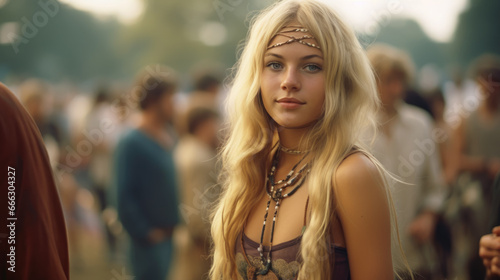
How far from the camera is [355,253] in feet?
5.44

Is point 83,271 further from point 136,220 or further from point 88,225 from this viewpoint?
point 136,220

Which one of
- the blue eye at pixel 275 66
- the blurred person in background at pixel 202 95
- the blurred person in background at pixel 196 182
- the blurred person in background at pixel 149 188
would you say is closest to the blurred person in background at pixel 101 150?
the blurred person in background at pixel 202 95

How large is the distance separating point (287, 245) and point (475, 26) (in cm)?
408

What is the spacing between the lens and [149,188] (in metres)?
4.44

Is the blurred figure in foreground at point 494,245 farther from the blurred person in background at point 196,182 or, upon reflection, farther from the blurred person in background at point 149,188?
the blurred person in background at point 149,188

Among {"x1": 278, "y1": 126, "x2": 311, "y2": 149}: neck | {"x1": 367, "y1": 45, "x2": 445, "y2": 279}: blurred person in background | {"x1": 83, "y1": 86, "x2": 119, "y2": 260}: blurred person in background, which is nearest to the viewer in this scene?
{"x1": 278, "y1": 126, "x2": 311, "y2": 149}: neck

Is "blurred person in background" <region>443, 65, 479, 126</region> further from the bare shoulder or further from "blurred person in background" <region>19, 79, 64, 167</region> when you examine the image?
"blurred person in background" <region>19, 79, 64, 167</region>

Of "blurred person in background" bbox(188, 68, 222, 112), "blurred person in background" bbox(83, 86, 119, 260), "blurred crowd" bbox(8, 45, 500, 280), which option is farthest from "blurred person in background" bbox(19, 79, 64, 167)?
"blurred person in background" bbox(188, 68, 222, 112)

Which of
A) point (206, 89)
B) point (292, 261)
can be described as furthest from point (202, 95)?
point (292, 261)

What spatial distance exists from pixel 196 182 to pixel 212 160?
219 mm

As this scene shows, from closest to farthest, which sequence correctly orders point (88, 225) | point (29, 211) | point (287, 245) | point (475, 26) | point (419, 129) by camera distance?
1. point (29, 211)
2. point (287, 245)
3. point (419, 129)
4. point (475, 26)
5. point (88, 225)

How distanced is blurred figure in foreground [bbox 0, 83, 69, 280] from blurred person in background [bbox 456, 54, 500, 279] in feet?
12.7

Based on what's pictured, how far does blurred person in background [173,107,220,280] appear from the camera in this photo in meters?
4.32

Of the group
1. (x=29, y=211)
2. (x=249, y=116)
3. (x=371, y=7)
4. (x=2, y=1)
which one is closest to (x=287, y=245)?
(x=249, y=116)
